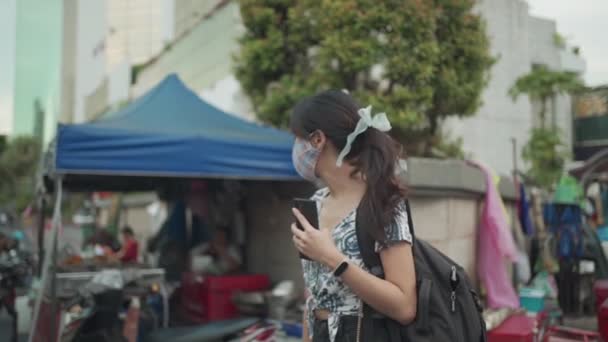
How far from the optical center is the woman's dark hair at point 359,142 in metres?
1.87

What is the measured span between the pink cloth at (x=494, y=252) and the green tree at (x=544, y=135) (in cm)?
594

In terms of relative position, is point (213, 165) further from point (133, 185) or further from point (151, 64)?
point (151, 64)

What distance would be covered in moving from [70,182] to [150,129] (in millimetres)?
3585

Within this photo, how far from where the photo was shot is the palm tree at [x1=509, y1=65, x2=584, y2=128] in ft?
41.2

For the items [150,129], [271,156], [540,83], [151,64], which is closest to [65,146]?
[150,129]

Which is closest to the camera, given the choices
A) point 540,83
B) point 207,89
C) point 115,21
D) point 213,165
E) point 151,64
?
point 213,165

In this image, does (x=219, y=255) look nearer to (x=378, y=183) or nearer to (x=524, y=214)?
(x=524, y=214)

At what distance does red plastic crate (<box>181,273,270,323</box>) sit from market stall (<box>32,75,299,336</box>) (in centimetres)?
184

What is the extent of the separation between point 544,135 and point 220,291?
8435mm

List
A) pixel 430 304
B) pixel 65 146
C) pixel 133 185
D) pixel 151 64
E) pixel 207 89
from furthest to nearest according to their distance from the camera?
pixel 151 64 → pixel 207 89 → pixel 133 185 → pixel 65 146 → pixel 430 304

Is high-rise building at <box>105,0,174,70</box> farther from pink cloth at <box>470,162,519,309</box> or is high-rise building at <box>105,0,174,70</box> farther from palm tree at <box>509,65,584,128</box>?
pink cloth at <box>470,162,519,309</box>

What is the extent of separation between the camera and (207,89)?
46.2 feet

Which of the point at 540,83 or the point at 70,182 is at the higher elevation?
the point at 540,83

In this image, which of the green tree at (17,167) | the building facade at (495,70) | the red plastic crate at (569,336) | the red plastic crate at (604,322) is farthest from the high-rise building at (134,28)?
the red plastic crate at (604,322)
